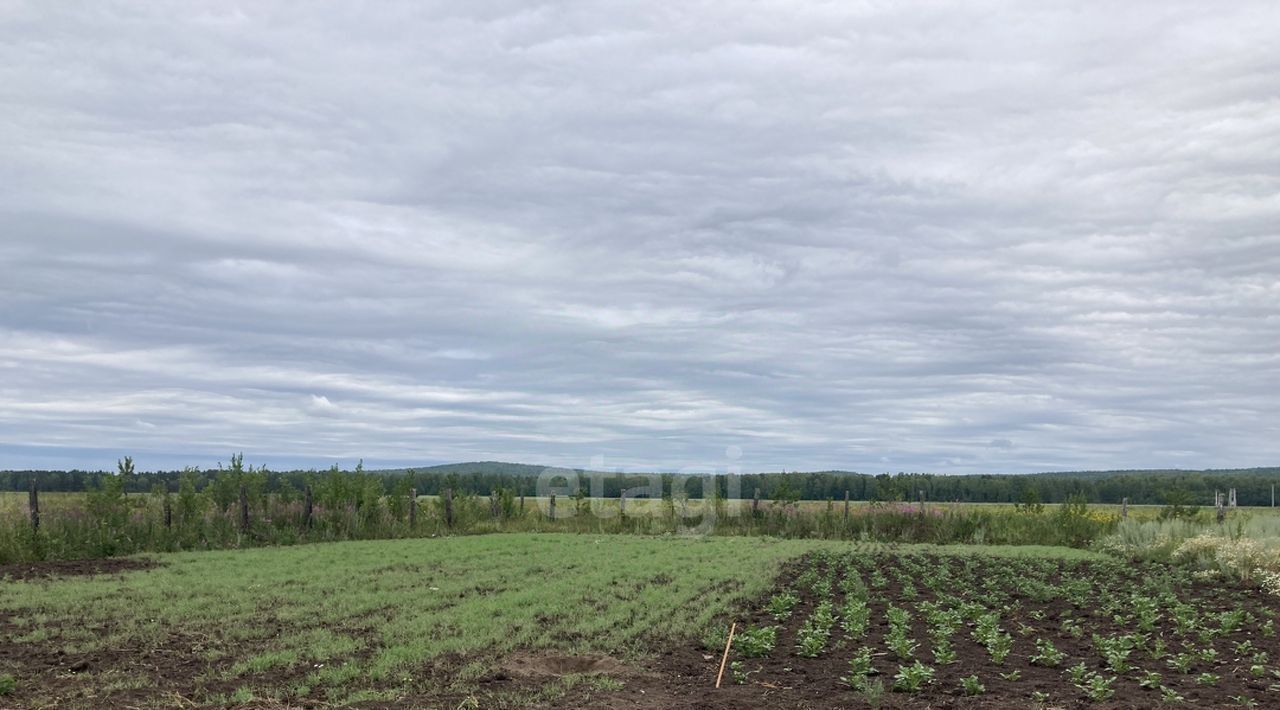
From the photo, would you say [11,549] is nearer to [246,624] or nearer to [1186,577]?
[246,624]

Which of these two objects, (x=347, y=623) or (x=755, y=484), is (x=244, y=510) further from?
(x=755, y=484)

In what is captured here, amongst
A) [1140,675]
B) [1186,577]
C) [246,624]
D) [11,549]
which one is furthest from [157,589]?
[1186,577]

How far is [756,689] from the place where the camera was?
901 cm

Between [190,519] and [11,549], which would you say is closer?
[11,549]

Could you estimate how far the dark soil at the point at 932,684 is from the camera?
8500 mm

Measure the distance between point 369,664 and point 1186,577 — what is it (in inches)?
616

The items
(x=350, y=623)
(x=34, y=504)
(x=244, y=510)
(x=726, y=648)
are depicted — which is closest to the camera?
(x=726, y=648)

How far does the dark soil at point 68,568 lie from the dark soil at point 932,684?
44.5 feet

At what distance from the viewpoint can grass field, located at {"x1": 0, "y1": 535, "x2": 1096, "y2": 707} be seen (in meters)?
9.12

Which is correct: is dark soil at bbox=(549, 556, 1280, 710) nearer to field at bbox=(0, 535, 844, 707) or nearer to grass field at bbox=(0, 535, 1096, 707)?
grass field at bbox=(0, 535, 1096, 707)

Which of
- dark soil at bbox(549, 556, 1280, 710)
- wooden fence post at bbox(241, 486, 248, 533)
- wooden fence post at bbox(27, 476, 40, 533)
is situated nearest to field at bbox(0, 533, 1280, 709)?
dark soil at bbox(549, 556, 1280, 710)

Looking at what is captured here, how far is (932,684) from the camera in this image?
363 inches

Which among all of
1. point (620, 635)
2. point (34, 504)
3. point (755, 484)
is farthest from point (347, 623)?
point (755, 484)

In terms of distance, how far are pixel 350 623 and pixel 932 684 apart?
7472mm
